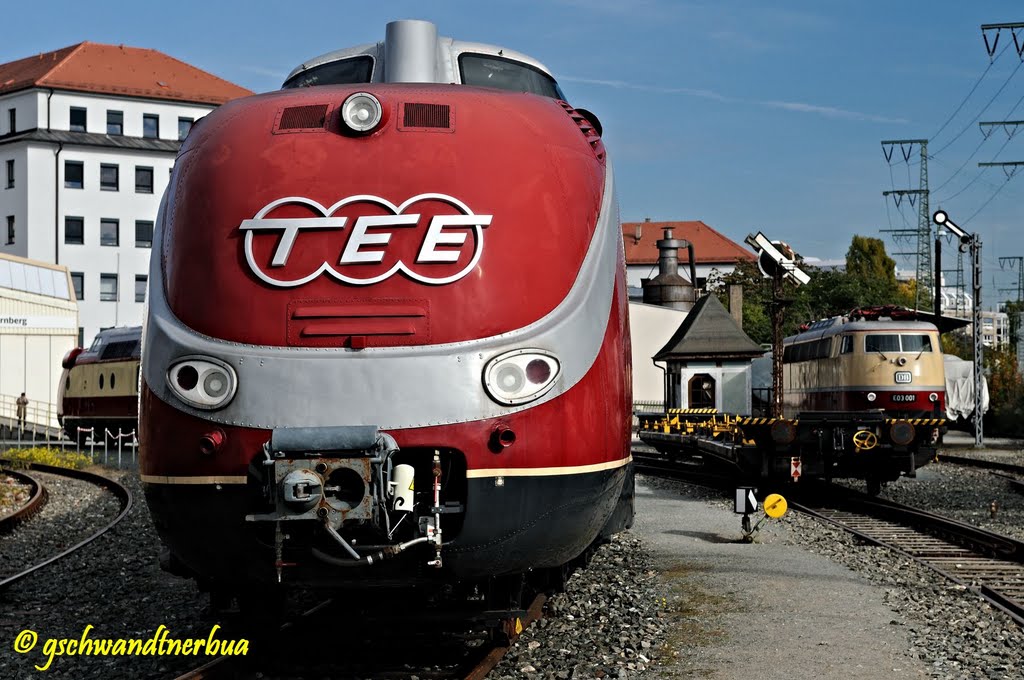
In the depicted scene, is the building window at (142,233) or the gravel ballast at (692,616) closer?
the gravel ballast at (692,616)

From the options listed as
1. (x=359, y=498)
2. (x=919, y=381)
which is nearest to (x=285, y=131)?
(x=359, y=498)

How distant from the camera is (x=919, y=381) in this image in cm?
2698

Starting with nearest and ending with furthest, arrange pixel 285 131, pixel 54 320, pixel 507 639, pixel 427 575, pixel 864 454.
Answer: pixel 427 575
pixel 285 131
pixel 507 639
pixel 864 454
pixel 54 320

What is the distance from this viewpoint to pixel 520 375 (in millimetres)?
6000

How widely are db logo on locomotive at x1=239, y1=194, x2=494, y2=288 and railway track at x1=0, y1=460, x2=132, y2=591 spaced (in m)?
6.76

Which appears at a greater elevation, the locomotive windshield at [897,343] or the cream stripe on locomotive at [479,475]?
the locomotive windshield at [897,343]

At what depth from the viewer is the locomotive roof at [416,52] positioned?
8.19 m

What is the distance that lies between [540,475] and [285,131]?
7.59 ft

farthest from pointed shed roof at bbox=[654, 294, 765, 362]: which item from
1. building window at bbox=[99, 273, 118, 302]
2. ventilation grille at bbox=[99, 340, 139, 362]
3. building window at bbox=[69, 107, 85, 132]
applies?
building window at bbox=[69, 107, 85, 132]

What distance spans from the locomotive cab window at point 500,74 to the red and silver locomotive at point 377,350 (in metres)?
1.82

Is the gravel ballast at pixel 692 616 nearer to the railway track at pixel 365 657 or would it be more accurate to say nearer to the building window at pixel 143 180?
the railway track at pixel 365 657

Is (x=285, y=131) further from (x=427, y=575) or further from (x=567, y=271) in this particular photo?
(x=427, y=575)

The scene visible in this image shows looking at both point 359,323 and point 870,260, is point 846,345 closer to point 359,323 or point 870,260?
point 359,323

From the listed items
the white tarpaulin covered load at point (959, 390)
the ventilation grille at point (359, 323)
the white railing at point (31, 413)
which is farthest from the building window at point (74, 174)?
the ventilation grille at point (359, 323)
